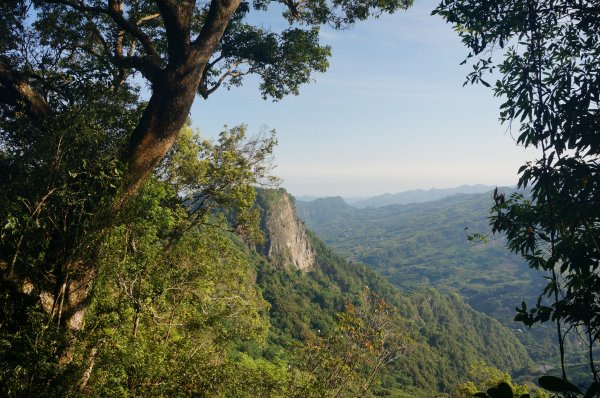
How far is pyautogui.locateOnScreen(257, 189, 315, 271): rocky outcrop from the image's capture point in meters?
142

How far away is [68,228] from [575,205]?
21.5 ft

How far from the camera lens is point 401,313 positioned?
3428 inches

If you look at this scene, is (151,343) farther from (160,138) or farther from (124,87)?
(124,87)

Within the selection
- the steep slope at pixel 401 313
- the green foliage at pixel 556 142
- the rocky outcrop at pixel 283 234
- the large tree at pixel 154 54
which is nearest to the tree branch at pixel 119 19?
the large tree at pixel 154 54

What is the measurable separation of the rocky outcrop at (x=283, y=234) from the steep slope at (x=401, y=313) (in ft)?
1.69

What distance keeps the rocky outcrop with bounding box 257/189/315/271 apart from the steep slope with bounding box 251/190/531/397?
1.69ft

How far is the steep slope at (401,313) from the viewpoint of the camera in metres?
91.8

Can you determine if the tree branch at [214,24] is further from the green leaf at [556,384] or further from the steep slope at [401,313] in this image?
the steep slope at [401,313]

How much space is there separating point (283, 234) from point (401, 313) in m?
72.0

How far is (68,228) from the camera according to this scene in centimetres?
517

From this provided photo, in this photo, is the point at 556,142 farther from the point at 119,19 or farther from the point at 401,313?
the point at 401,313

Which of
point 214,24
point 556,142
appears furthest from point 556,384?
point 214,24

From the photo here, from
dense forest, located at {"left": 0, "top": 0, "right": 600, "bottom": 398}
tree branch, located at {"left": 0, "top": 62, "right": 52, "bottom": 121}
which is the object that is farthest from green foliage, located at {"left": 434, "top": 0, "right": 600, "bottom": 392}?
tree branch, located at {"left": 0, "top": 62, "right": 52, "bottom": 121}

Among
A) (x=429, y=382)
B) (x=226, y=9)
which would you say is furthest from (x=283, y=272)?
(x=226, y=9)
